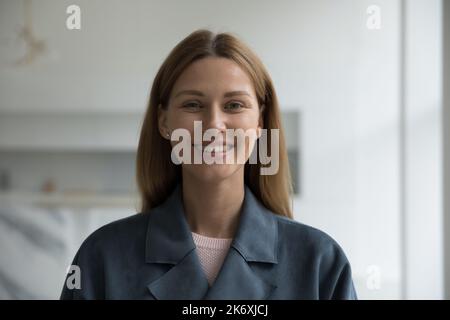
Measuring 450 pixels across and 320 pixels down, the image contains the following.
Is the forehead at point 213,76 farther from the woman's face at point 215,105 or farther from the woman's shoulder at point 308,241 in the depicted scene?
the woman's shoulder at point 308,241

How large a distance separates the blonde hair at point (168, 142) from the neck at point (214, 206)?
43 millimetres

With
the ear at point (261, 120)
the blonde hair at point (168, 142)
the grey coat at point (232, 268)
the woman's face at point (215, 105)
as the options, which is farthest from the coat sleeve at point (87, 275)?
the ear at point (261, 120)

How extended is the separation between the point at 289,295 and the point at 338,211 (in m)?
0.27

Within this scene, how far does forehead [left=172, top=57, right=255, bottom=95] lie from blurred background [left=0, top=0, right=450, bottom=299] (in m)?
0.21

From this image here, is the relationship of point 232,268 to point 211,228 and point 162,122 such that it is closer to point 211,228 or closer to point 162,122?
point 211,228

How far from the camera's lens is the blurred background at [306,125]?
3.29 ft

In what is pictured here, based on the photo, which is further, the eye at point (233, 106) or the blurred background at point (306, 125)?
the blurred background at point (306, 125)

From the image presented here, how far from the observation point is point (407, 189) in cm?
103

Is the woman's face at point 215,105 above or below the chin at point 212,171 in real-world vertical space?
above

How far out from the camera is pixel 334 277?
813mm

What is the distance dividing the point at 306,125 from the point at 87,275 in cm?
49

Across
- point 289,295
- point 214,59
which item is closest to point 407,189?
point 289,295

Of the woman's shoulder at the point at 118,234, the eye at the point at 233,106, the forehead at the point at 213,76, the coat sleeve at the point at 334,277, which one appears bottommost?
the coat sleeve at the point at 334,277

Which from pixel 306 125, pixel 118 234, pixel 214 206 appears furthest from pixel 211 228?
pixel 306 125
